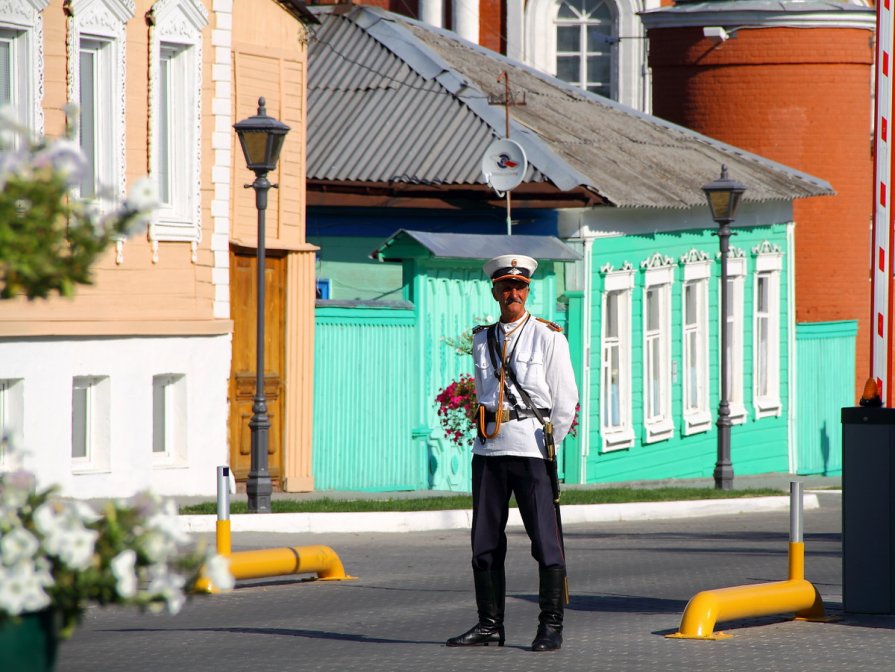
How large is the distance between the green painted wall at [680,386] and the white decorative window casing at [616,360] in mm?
148

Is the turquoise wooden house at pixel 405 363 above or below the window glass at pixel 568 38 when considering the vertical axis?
below

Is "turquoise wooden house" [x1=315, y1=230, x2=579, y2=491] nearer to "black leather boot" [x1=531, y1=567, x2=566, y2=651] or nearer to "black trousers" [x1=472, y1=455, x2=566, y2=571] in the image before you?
"black trousers" [x1=472, y1=455, x2=566, y2=571]

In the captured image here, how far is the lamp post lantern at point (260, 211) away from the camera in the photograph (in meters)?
16.0

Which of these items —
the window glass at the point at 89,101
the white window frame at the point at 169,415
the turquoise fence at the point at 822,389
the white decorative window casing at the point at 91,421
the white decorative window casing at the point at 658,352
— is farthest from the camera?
the turquoise fence at the point at 822,389

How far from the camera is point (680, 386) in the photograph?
26.3m

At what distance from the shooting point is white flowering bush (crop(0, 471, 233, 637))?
4.10 m

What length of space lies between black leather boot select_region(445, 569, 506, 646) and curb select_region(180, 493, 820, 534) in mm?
5022

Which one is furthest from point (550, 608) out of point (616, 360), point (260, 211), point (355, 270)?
point (616, 360)

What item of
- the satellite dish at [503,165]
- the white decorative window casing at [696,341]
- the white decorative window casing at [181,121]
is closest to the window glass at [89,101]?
the white decorative window casing at [181,121]

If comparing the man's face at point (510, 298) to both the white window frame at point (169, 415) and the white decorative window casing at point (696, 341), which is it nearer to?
the white window frame at point (169, 415)

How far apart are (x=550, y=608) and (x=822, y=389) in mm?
22356

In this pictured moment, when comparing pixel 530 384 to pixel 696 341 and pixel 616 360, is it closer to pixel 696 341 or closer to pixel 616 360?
pixel 616 360

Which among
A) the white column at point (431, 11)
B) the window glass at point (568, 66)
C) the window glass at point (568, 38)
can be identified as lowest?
the window glass at point (568, 66)

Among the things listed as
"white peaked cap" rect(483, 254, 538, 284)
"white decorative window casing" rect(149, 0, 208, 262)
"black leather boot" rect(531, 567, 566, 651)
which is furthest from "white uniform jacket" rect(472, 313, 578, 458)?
"white decorative window casing" rect(149, 0, 208, 262)
